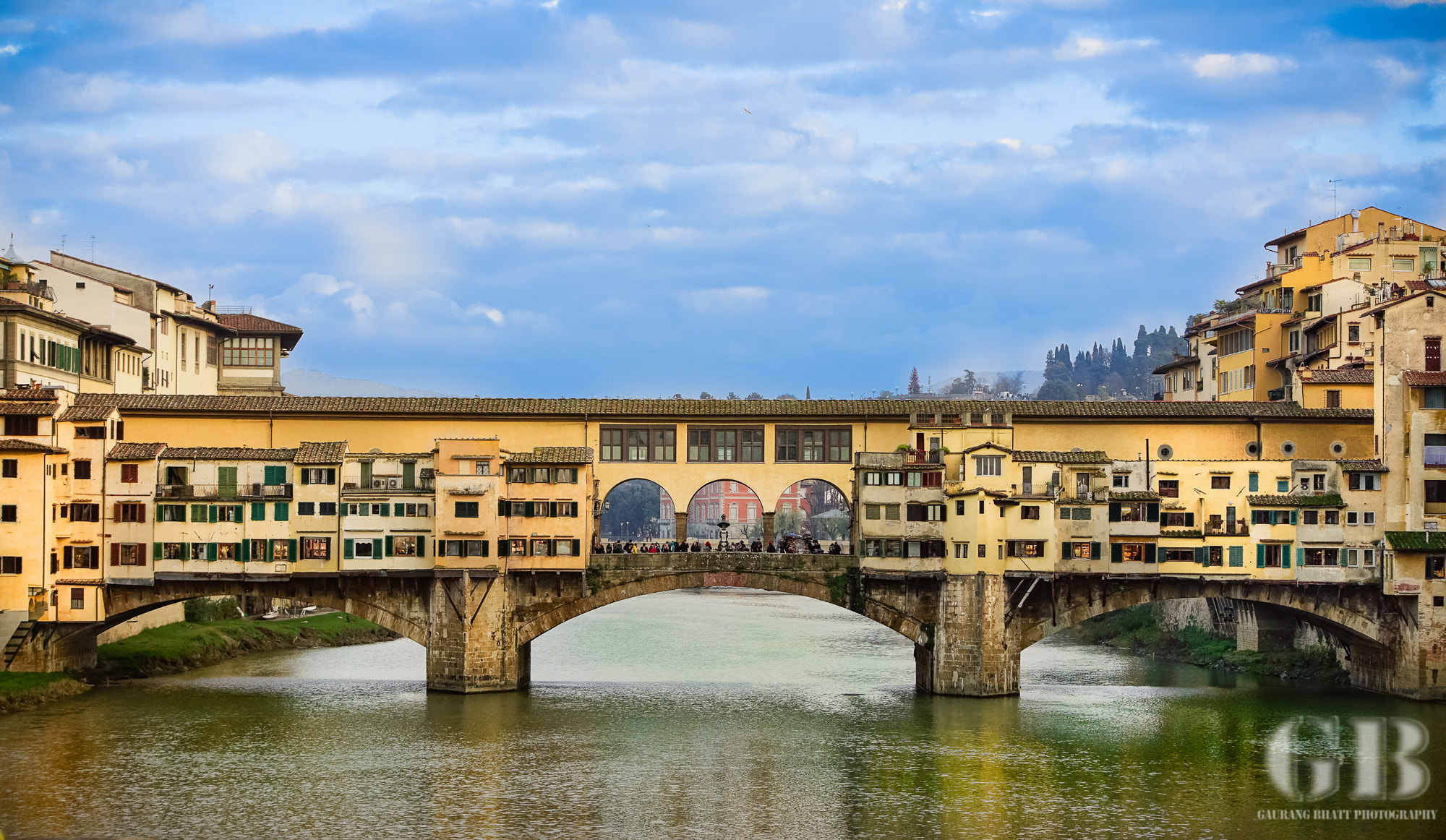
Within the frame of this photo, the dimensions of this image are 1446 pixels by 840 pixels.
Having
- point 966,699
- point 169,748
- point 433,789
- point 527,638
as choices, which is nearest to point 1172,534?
point 966,699

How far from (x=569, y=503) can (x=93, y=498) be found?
1868 centimetres

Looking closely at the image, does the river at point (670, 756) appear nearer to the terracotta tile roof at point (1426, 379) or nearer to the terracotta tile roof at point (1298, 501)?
the terracotta tile roof at point (1298, 501)

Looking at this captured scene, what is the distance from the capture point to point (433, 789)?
44.9 meters

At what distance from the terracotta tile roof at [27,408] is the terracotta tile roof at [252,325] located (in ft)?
107

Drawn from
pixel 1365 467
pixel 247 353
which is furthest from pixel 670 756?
pixel 247 353

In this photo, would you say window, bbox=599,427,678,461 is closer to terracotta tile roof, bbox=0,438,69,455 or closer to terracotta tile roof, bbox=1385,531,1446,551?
terracotta tile roof, bbox=0,438,69,455

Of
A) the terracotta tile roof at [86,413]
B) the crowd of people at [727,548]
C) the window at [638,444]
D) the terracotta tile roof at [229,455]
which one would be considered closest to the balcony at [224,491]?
the terracotta tile roof at [229,455]

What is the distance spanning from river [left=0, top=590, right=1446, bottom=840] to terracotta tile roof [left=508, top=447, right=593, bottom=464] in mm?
9249

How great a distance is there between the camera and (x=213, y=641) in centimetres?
7512

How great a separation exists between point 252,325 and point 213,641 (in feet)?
81.1

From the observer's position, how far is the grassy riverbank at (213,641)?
66.9 metres

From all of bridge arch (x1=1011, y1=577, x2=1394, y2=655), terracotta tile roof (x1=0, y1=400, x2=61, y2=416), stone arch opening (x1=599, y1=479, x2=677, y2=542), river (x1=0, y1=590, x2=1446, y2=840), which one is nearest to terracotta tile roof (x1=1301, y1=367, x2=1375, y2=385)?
bridge arch (x1=1011, y1=577, x2=1394, y2=655)

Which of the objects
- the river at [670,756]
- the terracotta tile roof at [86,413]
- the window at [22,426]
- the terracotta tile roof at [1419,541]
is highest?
the terracotta tile roof at [86,413]

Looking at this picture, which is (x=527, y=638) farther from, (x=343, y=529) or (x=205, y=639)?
(x=205, y=639)
